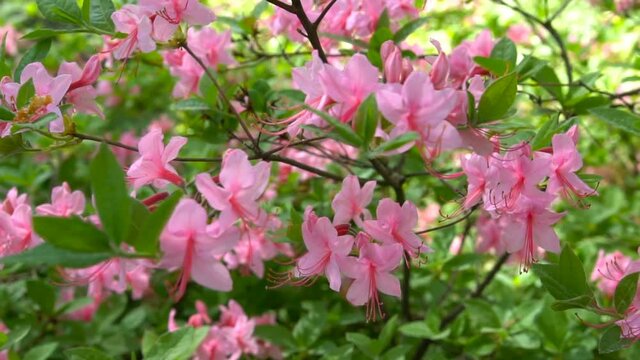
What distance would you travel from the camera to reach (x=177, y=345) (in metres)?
1.05

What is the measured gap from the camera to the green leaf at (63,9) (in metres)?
1.04

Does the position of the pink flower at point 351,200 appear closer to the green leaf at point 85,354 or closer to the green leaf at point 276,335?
the green leaf at point 85,354

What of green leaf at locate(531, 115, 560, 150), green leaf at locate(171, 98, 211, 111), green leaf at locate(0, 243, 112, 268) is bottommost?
green leaf at locate(171, 98, 211, 111)

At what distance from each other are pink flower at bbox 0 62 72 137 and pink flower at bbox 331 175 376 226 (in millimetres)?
398

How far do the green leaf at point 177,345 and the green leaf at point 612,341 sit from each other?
0.60m

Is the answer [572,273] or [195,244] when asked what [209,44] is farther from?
[572,273]

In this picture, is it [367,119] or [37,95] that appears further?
[37,95]

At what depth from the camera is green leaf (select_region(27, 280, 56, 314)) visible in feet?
4.52

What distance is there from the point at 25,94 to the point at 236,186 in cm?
34

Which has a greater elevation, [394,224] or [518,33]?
[394,224]

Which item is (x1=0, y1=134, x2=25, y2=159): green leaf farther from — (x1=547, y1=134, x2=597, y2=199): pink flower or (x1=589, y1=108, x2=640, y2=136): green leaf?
(x1=589, y1=108, x2=640, y2=136): green leaf

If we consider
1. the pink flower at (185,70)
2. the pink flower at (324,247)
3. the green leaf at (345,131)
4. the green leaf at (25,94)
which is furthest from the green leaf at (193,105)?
the green leaf at (345,131)

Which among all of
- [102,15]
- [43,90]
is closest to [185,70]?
[102,15]

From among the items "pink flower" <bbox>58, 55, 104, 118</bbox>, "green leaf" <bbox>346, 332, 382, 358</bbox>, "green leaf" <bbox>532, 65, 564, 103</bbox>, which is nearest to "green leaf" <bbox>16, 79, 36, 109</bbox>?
"pink flower" <bbox>58, 55, 104, 118</bbox>
